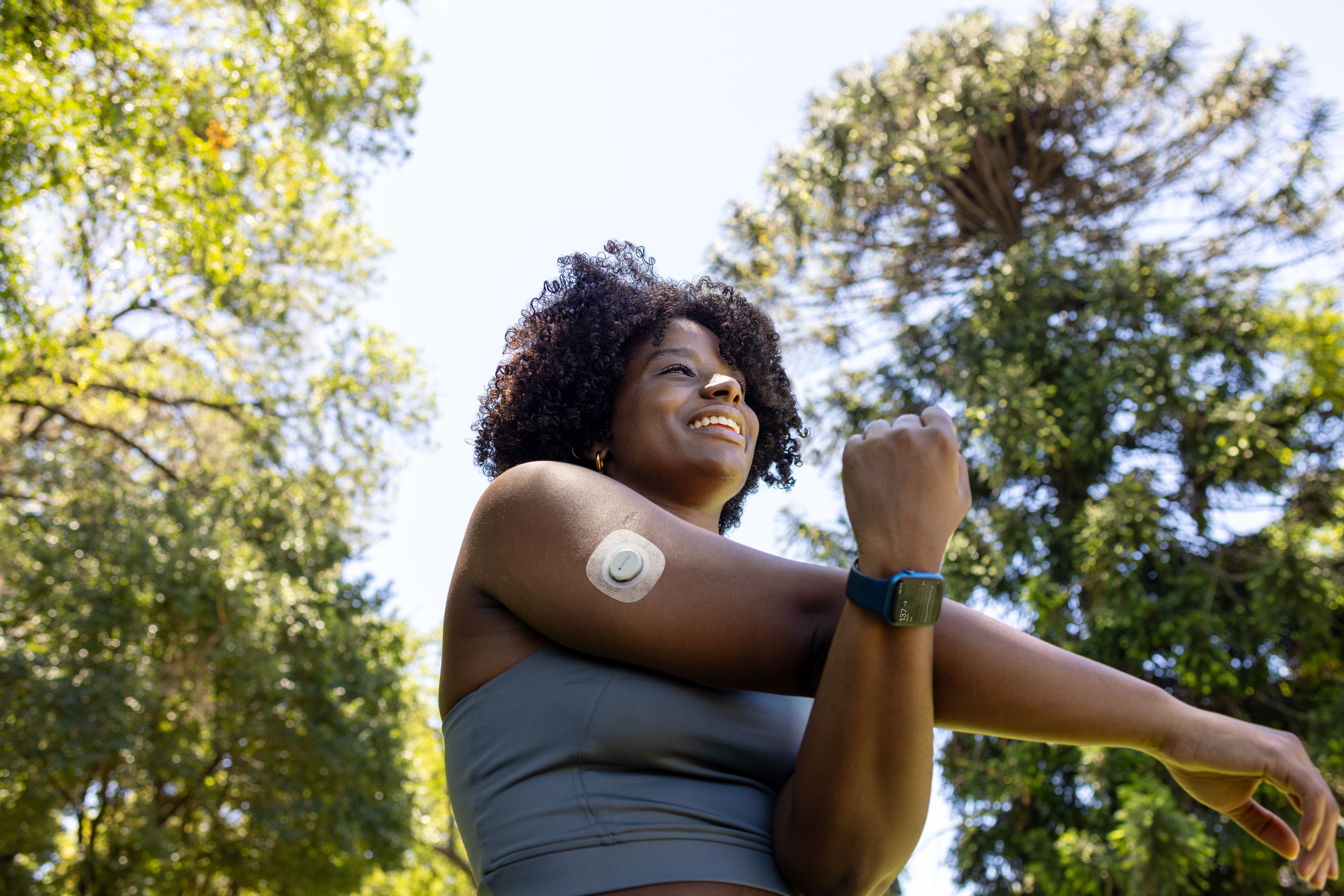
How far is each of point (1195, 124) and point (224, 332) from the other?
12.1 metres

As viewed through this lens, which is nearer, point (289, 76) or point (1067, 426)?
point (289, 76)

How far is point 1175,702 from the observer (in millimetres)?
1160

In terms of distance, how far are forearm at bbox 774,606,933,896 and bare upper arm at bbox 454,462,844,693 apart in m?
0.09

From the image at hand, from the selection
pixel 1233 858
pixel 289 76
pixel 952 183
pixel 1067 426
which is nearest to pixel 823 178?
pixel 952 183

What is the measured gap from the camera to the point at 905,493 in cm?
109

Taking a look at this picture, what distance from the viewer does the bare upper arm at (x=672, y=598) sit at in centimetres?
118

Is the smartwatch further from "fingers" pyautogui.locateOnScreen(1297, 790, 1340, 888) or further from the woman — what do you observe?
Answer: "fingers" pyautogui.locateOnScreen(1297, 790, 1340, 888)

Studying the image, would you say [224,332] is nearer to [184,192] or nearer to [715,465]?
[184,192]

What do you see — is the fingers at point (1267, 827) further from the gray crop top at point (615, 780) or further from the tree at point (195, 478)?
the tree at point (195, 478)

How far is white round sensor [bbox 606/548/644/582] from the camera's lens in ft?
3.98

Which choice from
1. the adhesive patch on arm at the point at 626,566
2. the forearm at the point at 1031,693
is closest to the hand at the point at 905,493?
the forearm at the point at 1031,693

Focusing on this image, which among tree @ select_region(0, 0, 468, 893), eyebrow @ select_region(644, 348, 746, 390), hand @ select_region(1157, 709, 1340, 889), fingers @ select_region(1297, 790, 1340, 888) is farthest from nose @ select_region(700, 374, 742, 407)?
tree @ select_region(0, 0, 468, 893)

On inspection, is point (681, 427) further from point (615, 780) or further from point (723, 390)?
point (615, 780)

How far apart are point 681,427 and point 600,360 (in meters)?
0.33
